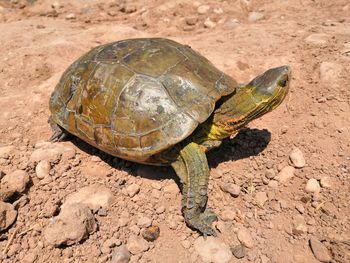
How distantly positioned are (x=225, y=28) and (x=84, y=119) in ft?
13.3

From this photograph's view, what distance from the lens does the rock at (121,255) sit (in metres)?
3.08

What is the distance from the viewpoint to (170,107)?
340 centimetres

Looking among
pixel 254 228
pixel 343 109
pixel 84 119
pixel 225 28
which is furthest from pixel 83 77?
pixel 225 28

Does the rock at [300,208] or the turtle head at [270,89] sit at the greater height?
the turtle head at [270,89]

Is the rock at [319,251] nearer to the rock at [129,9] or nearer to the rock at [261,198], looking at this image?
the rock at [261,198]

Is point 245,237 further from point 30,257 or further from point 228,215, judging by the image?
point 30,257

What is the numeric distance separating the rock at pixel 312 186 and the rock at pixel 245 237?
2.71ft

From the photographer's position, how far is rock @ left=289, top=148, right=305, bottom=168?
3.73 meters

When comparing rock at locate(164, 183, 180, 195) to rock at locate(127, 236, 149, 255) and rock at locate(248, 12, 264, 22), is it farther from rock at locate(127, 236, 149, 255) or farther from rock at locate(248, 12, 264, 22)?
rock at locate(248, 12, 264, 22)

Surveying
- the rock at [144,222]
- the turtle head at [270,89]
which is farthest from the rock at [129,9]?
the rock at [144,222]

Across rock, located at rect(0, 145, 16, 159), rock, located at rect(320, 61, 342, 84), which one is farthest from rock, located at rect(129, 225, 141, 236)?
rock, located at rect(320, 61, 342, 84)

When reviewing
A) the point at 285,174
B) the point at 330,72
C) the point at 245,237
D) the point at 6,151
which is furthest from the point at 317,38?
the point at 6,151

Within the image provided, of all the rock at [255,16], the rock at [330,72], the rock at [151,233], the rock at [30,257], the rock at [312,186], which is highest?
the rock at [330,72]

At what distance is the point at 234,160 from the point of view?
13.1 feet
